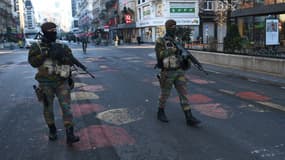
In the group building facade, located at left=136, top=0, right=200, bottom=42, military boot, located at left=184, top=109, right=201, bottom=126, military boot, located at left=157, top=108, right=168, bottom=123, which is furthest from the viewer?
building facade, located at left=136, top=0, right=200, bottom=42

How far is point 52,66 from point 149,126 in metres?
2.05

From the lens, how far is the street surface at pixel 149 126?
15.7ft

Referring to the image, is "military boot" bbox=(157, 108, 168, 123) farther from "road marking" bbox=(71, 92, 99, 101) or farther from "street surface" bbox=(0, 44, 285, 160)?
"road marking" bbox=(71, 92, 99, 101)

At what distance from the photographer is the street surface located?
4.79 metres

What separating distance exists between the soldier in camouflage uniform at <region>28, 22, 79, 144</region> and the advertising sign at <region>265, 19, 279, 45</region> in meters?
11.5

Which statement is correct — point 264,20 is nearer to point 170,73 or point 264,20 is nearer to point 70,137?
point 170,73

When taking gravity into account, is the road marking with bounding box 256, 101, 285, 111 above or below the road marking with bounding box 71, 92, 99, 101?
below

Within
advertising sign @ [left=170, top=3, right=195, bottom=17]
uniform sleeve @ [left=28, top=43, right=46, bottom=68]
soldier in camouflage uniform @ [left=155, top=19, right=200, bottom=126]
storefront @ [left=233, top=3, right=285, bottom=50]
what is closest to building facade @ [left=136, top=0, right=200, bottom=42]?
advertising sign @ [left=170, top=3, right=195, bottom=17]

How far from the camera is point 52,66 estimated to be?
4.95 meters

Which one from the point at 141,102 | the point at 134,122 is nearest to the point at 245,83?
the point at 141,102

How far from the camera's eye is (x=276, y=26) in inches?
579

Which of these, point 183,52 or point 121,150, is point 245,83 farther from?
point 121,150

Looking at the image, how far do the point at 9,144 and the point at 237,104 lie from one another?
15.8 feet

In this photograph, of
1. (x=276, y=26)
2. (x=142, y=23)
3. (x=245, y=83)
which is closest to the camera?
(x=245, y=83)
